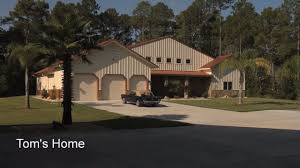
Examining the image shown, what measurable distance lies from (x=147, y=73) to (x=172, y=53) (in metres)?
7.59

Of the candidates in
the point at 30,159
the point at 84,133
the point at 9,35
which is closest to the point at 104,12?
the point at 9,35

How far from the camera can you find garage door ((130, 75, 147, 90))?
44.0 metres

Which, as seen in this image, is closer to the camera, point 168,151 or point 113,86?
point 168,151

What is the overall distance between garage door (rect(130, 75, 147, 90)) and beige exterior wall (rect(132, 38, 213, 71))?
Result: 550 cm

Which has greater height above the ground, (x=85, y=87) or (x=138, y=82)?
(x=138, y=82)

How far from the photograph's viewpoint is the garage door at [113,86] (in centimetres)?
4261

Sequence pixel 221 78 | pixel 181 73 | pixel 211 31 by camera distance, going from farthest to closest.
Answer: pixel 211 31
pixel 221 78
pixel 181 73

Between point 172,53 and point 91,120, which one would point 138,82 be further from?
point 91,120

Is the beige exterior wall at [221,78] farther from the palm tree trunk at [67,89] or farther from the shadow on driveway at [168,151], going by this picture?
the shadow on driveway at [168,151]

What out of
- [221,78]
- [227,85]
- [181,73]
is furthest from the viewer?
[227,85]

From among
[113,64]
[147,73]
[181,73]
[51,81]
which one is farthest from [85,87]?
[181,73]

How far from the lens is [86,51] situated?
2319 centimetres

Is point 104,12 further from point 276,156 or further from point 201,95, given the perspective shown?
point 276,156

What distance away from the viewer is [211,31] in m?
81.0
